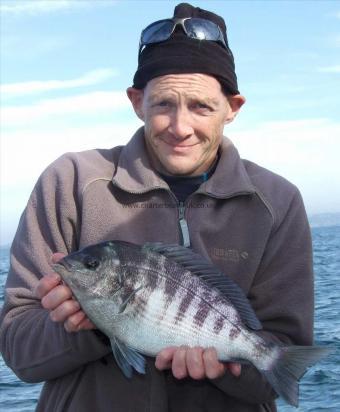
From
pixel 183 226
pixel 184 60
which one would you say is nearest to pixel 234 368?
pixel 183 226

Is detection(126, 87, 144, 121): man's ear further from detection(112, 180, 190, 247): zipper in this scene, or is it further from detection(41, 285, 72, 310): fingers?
detection(41, 285, 72, 310): fingers

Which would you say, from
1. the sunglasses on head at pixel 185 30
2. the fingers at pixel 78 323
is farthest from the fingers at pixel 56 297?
the sunglasses on head at pixel 185 30

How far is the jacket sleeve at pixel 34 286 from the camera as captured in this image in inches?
161

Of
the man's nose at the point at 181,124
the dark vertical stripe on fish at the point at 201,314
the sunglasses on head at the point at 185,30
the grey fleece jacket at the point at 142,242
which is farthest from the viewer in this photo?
the sunglasses on head at the point at 185,30

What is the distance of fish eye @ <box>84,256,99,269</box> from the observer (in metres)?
3.88

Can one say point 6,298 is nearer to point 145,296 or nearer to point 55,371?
point 55,371

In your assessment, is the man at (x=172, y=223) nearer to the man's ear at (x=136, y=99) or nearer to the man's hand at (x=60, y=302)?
the man's ear at (x=136, y=99)

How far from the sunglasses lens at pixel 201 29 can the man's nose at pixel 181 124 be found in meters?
0.54

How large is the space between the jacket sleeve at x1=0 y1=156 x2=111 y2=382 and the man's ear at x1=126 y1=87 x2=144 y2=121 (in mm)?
598

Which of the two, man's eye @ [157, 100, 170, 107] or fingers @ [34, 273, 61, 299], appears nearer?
fingers @ [34, 273, 61, 299]

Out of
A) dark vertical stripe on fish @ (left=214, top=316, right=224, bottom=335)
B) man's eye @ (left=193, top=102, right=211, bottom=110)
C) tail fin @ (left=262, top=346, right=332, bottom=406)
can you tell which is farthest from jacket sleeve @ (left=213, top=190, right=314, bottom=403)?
man's eye @ (left=193, top=102, right=211, bottom=110)

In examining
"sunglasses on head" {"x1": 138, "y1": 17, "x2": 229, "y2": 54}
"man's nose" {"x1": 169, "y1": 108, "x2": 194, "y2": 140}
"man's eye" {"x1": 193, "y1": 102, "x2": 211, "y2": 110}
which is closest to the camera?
"man's nose" {"x1": 169, "y1": 108, "x2": 194, "y2": 140}

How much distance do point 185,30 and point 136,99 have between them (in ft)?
1.93

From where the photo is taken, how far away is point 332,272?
25281 mm
